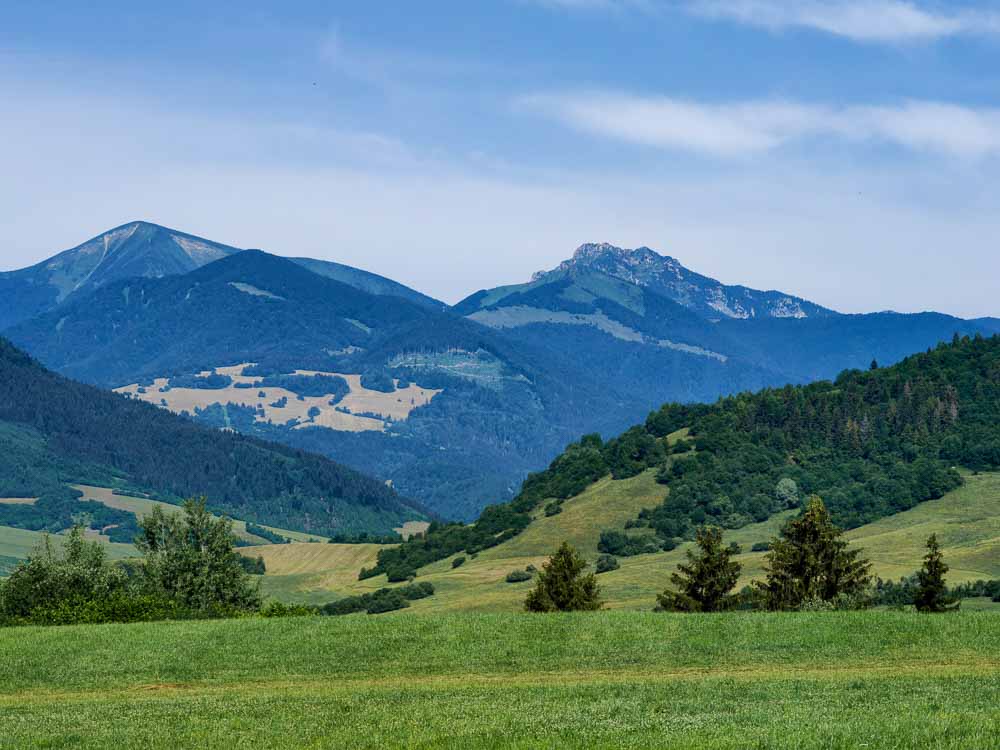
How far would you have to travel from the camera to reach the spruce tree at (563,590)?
78250mm

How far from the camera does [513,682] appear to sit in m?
48.1

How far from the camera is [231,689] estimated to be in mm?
49344

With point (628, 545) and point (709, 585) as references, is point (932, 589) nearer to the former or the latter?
point (709, 585)

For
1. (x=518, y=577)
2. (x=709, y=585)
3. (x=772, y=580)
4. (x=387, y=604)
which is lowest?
(x=387, y=604)

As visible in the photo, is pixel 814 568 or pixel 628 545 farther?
pixel 628 545

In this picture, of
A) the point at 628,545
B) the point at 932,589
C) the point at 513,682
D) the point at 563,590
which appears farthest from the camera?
the point at 628,545

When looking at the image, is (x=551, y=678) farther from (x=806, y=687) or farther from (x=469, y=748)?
(x=469, y=748)

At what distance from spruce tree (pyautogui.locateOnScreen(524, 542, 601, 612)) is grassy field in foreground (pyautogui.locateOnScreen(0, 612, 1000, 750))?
55.3ft

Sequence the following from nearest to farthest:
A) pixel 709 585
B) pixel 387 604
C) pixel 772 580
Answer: pixel 709 585 < pixel 772 580 < pixel 387 604

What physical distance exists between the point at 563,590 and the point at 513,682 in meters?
31.1

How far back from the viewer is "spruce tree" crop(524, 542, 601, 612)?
257 feet

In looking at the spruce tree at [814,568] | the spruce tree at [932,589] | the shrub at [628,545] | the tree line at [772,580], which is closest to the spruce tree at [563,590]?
the tree line at [772,580]

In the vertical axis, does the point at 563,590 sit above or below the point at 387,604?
above

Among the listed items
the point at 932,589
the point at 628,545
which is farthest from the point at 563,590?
the point at 628,545
